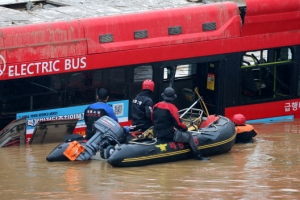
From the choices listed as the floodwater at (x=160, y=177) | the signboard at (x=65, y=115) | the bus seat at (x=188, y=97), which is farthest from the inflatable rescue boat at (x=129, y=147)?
the bus seat at (x=188, y=97)

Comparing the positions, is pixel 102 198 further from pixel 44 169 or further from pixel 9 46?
pixel 9 46

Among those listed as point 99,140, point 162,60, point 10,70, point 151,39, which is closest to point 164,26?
point 151,39

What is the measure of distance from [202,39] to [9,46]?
377cm

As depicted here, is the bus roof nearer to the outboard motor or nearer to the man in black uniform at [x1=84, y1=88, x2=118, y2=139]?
the man in black uniform at [x1=84, y1=88, x2=118, y2=139]

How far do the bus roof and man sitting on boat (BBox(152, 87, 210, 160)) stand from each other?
3245 mm

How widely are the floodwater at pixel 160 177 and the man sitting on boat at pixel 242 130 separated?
0.89 feet

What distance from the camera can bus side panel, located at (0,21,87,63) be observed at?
45.4ft

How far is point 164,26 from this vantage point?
15.2 metres

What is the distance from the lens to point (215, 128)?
43.4 ft

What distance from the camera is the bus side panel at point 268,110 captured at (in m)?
16.1

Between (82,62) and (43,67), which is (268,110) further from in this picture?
(43,67)

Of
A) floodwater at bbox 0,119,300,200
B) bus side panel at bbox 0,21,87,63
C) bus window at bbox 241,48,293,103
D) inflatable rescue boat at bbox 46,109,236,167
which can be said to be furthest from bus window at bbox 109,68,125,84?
bus window at bbox 241,48,293,103

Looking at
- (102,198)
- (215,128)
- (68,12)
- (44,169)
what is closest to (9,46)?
(68,12)

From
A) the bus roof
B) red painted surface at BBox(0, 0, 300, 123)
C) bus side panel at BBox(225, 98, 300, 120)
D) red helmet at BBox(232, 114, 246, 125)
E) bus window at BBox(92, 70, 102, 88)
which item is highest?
the bus roof
